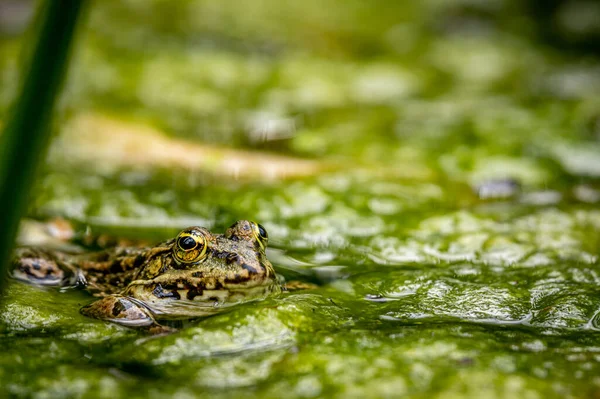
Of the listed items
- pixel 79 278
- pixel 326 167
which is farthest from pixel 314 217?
pixel 79 278

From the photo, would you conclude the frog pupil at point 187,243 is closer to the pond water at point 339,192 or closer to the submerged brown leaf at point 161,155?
the pond water at point 339,192

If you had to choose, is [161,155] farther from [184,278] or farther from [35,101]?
[35,101]

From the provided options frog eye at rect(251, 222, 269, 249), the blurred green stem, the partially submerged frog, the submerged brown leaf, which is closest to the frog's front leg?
the partially submerged frog

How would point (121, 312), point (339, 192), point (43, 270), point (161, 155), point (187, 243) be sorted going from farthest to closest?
point (161, 155) < point (339, 192) < point (43, 270) < point (187, 243) < point (121, 312)

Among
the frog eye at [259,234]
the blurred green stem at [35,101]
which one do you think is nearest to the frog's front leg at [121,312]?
the frog eye at [259,234]

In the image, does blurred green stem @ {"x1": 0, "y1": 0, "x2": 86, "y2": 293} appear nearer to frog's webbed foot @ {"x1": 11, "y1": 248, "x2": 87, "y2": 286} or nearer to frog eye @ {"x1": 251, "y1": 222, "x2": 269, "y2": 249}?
frog eye @ {"x1": 251, "y1": 222, "x2": 269, "y2": 249}

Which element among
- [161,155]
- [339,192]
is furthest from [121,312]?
[161,155]
